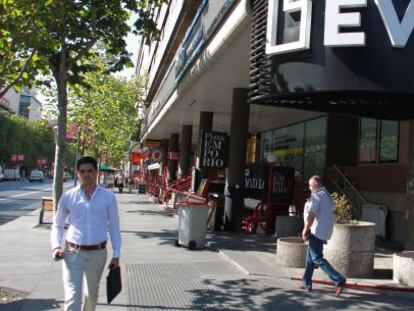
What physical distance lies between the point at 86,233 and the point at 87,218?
0.45ft

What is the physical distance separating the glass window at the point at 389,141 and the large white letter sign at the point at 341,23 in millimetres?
6618

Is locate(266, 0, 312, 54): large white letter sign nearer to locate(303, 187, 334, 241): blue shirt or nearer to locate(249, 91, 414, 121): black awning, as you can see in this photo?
locate(249, 91, 414, 121): black awning

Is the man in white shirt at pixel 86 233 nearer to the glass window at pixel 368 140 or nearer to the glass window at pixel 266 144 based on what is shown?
the glass window at pixel 368 140

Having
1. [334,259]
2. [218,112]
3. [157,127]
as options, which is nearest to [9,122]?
[157,127]

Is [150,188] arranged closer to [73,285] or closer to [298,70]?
[298,70]

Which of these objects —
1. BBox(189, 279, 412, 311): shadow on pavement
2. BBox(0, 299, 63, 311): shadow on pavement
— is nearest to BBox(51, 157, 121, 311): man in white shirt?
BBox(0, 299, 63, 311): shadow on pavement

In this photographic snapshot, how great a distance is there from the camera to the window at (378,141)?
14.4 metres

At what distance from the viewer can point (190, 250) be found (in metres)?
11.8

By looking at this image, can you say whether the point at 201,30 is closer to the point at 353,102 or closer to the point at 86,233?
the point at 353,102

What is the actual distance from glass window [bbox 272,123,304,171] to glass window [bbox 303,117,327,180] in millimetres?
763

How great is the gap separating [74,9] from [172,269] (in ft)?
19.8

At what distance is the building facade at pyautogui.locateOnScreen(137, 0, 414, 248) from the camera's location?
326 inches

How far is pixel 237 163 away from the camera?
15.6 m

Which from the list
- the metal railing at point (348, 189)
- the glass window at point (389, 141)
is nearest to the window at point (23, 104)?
the metal railing at point (348, 189)
